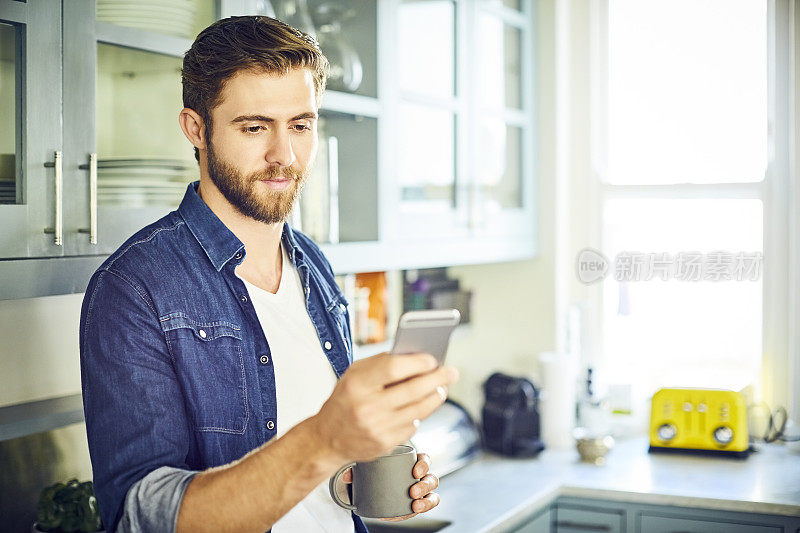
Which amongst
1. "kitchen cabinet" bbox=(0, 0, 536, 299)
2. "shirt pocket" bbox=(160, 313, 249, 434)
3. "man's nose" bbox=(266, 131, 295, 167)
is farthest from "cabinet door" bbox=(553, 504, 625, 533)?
"man's nose" bbox=(266, 131, 295, 167)

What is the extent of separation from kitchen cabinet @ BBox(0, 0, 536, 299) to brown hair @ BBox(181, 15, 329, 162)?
0.21 m

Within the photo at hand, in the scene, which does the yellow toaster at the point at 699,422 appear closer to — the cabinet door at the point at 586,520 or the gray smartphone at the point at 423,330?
the cabinet door at the point at 586,520

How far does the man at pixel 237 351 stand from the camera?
0.95 m

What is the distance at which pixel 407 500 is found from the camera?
1283 millimetres

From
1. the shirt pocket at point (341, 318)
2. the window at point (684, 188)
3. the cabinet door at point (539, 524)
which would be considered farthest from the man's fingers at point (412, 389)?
the window at point (684, 188)

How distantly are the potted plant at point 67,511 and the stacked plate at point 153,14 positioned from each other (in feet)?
2.76

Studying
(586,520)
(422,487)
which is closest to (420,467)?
(422,487)

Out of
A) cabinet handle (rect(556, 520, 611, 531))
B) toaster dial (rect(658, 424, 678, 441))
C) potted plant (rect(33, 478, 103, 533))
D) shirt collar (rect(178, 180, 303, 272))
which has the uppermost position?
shirt collar (rect(178, 180, 303, 272))

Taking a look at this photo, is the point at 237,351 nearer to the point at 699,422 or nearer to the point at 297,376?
the point at 297,376

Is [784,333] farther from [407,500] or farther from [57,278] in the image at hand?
[57,278]

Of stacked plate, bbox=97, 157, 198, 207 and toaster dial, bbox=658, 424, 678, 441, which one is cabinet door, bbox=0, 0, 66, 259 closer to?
stacked plate, bbox=97, 157, 198, 207

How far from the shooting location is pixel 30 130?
1.30m

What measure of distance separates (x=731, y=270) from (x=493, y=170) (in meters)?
0.96

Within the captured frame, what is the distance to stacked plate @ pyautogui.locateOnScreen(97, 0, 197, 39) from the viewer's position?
4.66ft
